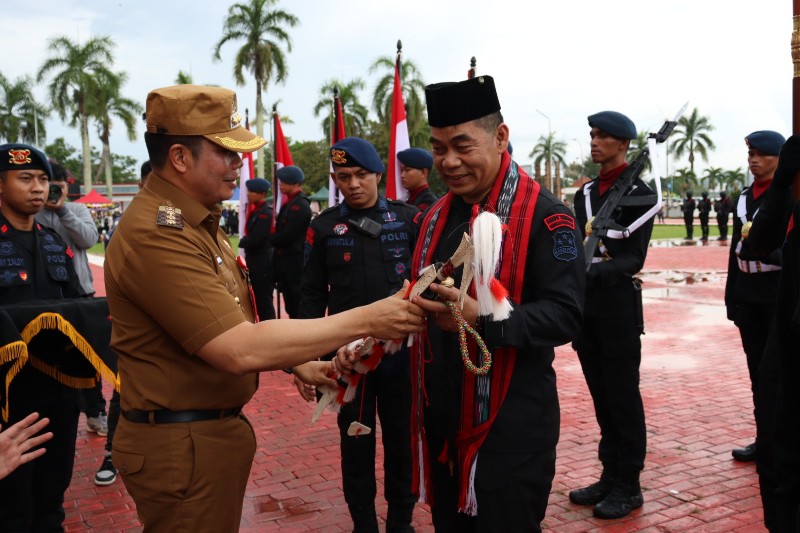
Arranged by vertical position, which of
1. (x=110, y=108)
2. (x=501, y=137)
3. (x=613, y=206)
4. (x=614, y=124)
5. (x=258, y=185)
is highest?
(x=110, y=108)

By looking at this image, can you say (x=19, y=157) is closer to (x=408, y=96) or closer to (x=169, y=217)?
(x=169, y=217)

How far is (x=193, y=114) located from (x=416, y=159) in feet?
16.5

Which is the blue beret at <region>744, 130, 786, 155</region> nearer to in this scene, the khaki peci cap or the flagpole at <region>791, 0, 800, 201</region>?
the flagpole at <region>791, 0, 800, 201</region>

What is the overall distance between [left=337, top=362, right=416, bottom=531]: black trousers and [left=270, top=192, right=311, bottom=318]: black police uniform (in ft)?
15.2

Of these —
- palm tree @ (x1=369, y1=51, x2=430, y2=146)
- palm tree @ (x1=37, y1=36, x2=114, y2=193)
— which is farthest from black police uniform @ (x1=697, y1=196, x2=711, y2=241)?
palm tree @ (x1=37, y1=36, x2=114, y2=193)

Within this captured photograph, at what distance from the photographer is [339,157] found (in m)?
4.39

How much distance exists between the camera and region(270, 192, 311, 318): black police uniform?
345 inches

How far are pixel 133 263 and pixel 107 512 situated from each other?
119 inches

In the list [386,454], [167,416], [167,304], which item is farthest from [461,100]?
[386,454]

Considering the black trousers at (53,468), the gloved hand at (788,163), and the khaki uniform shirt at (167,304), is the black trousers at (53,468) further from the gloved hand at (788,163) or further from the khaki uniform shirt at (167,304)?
the gloved hand at (788,163)

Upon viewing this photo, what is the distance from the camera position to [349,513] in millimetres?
4391

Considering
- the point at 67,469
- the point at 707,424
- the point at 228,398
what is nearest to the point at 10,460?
the point at 228,398

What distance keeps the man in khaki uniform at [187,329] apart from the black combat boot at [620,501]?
8.39 ft

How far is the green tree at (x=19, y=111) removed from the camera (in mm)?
50625
